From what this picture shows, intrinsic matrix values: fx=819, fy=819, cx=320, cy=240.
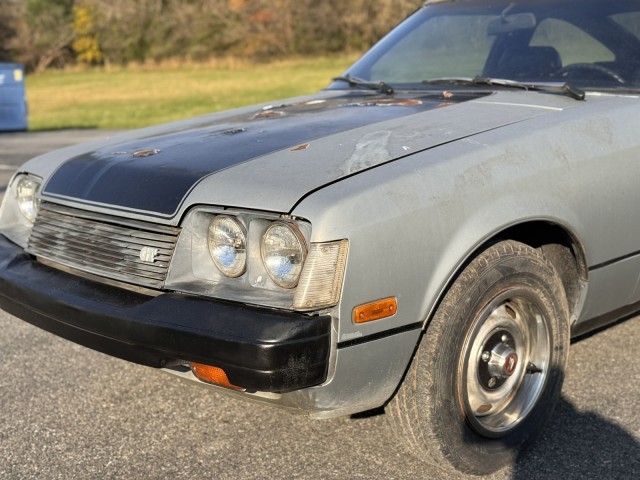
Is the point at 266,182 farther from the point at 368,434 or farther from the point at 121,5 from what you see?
the point at 121,5

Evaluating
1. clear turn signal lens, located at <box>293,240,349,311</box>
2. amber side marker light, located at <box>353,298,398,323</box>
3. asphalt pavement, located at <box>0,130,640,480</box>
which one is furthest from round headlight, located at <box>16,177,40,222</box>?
amber side marker light, located at <box>353,298,398,323</box>

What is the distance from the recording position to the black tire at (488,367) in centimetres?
255

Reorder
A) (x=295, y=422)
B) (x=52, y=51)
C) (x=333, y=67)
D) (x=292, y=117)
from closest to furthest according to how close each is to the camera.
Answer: (x=295, y=422) < (x=292, y=117) < (x=333, y=67) < (x=52, y=51)

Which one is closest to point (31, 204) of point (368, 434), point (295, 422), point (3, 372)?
point (3, 372)

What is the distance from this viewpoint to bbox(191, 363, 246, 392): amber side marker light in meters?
2.40

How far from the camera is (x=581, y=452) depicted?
292 centimetres

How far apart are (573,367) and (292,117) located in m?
1.67

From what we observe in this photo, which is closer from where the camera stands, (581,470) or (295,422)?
(581,470)

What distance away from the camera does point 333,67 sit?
39062mm

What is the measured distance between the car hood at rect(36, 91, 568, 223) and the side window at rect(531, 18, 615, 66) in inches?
20.6

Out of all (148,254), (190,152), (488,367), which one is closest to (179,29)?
(190,152)

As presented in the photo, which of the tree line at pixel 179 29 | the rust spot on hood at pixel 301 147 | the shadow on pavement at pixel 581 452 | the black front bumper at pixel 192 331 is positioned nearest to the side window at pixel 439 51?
the rust spot on hood at pixel 301 147

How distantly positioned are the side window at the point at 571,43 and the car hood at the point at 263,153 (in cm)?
52

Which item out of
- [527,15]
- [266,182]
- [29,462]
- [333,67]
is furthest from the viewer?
[333,67]
